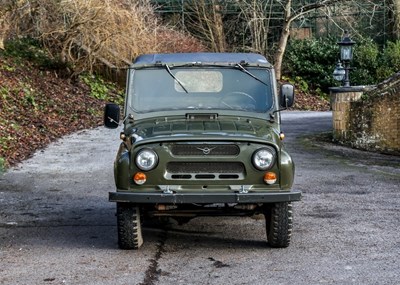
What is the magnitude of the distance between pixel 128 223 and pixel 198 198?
774 mm

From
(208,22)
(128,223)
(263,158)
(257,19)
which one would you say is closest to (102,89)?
(208,22)

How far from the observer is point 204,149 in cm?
788

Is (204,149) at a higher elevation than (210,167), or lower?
higher

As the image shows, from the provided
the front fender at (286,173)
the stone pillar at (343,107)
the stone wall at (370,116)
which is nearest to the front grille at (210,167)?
the front fender at (286,173)

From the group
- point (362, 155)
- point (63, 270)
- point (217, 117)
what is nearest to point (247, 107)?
point (217, 117)

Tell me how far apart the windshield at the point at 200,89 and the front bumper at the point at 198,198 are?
144 centimetres

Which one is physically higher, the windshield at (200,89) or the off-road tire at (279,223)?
the windshield at (200,89)

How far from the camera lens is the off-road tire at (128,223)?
7.98 m

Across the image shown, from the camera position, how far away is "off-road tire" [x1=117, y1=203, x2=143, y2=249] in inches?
314

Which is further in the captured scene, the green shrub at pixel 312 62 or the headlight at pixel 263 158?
the green shrub at pixel 312 62

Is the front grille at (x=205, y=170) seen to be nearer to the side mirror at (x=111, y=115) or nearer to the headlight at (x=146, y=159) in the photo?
the headlight at (x=146, y=159)

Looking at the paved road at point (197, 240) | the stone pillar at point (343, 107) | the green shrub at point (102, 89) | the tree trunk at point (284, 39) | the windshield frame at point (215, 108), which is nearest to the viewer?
the paved road at point (197, 240)

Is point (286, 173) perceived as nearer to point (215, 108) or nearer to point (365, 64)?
point (215, 108)

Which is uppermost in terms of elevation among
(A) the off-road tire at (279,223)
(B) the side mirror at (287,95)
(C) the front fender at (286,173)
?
(B) the side mirror at (287,95)
